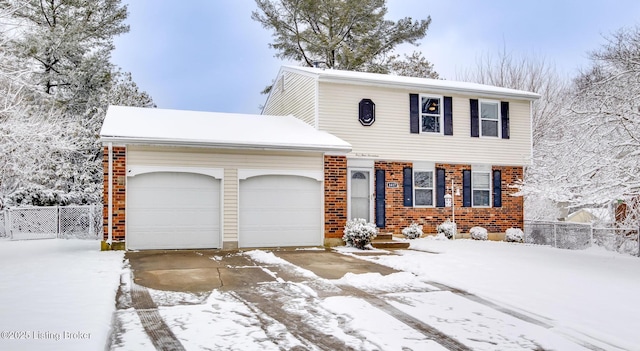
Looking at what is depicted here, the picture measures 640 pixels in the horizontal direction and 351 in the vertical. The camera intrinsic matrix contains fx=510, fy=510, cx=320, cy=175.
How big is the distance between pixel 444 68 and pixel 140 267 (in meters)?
29.0

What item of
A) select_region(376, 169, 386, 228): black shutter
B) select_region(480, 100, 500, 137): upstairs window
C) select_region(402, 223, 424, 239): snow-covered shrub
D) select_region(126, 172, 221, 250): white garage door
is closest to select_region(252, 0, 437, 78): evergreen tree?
select_region(480, 100, 500, 137): upstairs window

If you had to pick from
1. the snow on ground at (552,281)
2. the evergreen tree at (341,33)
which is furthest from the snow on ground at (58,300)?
the evergreen tree at (341,33)

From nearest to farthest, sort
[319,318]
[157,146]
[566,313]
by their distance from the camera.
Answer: [319,318]
[566,313]
[157,146]

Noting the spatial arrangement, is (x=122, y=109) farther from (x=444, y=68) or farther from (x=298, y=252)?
(x=444, y=68)

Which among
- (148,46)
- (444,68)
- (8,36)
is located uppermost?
(148,46)

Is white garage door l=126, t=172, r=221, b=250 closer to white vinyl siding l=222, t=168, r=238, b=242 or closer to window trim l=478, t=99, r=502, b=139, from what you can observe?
white vinyl siding l=222, t=168, r=238, b=242

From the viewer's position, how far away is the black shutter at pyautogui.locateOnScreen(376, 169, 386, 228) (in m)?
16.5

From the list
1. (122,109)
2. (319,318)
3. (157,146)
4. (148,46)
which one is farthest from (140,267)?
(148,46)

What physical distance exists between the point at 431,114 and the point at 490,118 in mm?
2431

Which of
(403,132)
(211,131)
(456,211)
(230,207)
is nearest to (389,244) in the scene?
(456,211)

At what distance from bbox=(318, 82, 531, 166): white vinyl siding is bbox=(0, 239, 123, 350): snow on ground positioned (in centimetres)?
796

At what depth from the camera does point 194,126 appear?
47.4ft

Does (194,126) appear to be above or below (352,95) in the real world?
below

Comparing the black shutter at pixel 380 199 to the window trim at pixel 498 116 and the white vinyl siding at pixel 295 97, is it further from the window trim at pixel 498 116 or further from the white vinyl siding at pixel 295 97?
the window trim at pixel 498 116
